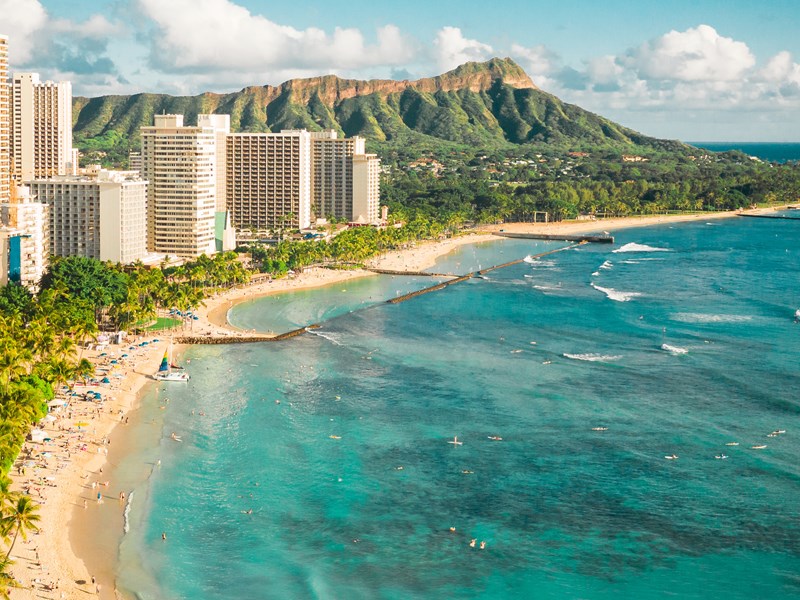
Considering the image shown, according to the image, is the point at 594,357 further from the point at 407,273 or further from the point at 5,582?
the point at 407,273

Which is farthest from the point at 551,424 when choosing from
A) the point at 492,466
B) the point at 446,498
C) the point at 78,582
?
the point at 78,582

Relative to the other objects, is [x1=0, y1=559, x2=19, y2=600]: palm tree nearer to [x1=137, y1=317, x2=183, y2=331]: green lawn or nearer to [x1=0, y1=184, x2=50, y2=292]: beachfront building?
[x1=137, y1=317, x2=183, y2=331]: green lawn

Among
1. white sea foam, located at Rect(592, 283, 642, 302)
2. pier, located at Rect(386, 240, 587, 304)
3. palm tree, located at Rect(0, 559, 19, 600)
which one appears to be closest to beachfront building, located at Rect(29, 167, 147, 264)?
pier, located at Rect(386, 240, 587, 304)

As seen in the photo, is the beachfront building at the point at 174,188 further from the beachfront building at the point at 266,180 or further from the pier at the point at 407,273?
the beachfront building at the point at 266,180

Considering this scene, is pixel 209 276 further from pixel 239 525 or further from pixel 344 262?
pixel 239 525

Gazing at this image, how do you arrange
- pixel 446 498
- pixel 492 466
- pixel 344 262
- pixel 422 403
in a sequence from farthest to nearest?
pixel 344 262 < pixel 422 403 < pixel 492 466 < pixel 446 498

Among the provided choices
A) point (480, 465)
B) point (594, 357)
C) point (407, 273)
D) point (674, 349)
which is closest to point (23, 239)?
point (594, 357)

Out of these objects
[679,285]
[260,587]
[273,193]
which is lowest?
[260,587]

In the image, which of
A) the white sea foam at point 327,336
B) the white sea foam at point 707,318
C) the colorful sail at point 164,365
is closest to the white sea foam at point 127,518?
the colorful sail at point 164,365
